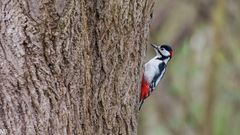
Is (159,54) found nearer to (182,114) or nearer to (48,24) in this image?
(48,24)

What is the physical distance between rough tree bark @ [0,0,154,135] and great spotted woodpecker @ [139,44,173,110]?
1.99 ft

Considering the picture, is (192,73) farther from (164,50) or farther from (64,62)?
(64,62)

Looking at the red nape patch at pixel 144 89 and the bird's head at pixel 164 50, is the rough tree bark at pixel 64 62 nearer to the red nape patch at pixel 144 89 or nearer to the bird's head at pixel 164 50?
the red nape patch at pixel 144 89

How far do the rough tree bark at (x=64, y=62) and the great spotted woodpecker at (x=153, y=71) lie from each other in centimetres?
61

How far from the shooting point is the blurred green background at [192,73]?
8258 mm

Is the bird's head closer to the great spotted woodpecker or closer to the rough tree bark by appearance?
the great spotted woodpecker

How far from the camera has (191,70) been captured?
8336 mm

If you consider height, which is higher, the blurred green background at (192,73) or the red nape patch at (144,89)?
the red nape patch at (144,89)

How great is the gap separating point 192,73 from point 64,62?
16.8 feet

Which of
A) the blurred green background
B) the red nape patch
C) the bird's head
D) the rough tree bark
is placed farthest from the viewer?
the blurred green background

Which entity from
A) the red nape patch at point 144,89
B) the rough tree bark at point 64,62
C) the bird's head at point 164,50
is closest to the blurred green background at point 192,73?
the bird's head at point 164,50

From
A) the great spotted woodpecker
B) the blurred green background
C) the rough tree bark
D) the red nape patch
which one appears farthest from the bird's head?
the blurred green background

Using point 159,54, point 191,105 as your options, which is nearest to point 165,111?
point 191,105

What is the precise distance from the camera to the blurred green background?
826 cm
